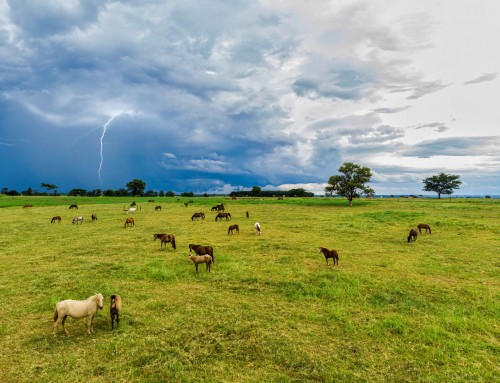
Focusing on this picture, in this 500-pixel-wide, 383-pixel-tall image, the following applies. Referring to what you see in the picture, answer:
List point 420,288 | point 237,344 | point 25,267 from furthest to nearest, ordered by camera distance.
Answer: point 25,267 < point 420,288 < point 237,344

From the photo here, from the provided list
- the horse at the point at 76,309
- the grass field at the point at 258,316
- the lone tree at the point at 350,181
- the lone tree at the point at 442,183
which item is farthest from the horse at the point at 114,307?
the lone tree at the point at 442,183

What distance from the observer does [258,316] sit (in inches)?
399

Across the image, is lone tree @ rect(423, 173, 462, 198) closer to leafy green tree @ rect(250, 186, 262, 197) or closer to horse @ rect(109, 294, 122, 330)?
leafy green tree @ rect(250, 186, 262, 197)

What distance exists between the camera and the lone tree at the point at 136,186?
158 metres

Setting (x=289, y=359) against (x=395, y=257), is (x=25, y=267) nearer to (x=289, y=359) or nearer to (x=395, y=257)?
(x=289, y=359)

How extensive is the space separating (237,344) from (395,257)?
14525 mm

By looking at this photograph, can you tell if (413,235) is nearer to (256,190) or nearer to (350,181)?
(350,181)

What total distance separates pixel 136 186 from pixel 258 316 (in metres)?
162

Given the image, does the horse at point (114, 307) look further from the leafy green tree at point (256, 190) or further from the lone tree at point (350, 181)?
the leafy green tree at point (256, 190)

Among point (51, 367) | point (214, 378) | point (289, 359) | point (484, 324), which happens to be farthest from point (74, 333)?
point (484, 324)

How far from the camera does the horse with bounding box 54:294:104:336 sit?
356 inches

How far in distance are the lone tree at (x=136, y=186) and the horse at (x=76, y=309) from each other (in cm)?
15986

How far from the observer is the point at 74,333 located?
9188mm

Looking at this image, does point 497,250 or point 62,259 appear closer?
point 62,259
